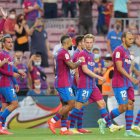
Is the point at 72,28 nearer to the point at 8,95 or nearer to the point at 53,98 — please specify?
the point at 53,98

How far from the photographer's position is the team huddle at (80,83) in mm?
20094

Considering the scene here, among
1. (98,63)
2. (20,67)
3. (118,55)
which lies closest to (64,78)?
(118,55)

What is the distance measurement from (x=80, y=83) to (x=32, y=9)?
766cm

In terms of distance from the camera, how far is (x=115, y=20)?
1123 inches

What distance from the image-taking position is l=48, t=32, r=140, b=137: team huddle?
20078mm

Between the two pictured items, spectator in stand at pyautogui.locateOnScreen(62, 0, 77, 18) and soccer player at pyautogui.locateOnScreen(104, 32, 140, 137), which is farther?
spectator in stand at pyautogui.locateOnScreen(62, 0, 77, 18)

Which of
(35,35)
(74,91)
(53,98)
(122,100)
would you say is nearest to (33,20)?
(35,35)

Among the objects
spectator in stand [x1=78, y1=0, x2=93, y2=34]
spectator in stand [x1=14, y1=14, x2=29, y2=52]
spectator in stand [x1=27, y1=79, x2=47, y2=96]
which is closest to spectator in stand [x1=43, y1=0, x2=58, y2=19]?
spectator in stand [x1=78, y1=0, x2=93, y2=34]

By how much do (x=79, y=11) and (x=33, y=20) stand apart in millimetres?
1600

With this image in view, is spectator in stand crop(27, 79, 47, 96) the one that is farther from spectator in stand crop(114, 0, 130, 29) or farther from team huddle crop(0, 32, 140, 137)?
spectator in stand crop(114, 0, 130, 29)

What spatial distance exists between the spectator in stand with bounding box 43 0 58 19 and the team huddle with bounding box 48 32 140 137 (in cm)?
848

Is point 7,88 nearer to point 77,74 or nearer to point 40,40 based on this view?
point 77,74

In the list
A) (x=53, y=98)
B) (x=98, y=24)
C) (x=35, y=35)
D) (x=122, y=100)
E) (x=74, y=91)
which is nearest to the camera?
(x=122, y=100)

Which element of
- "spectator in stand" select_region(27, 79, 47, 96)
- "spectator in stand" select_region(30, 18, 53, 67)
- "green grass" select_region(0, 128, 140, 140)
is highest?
"spectator in stand" select_region(30, 18, 53, 67)
